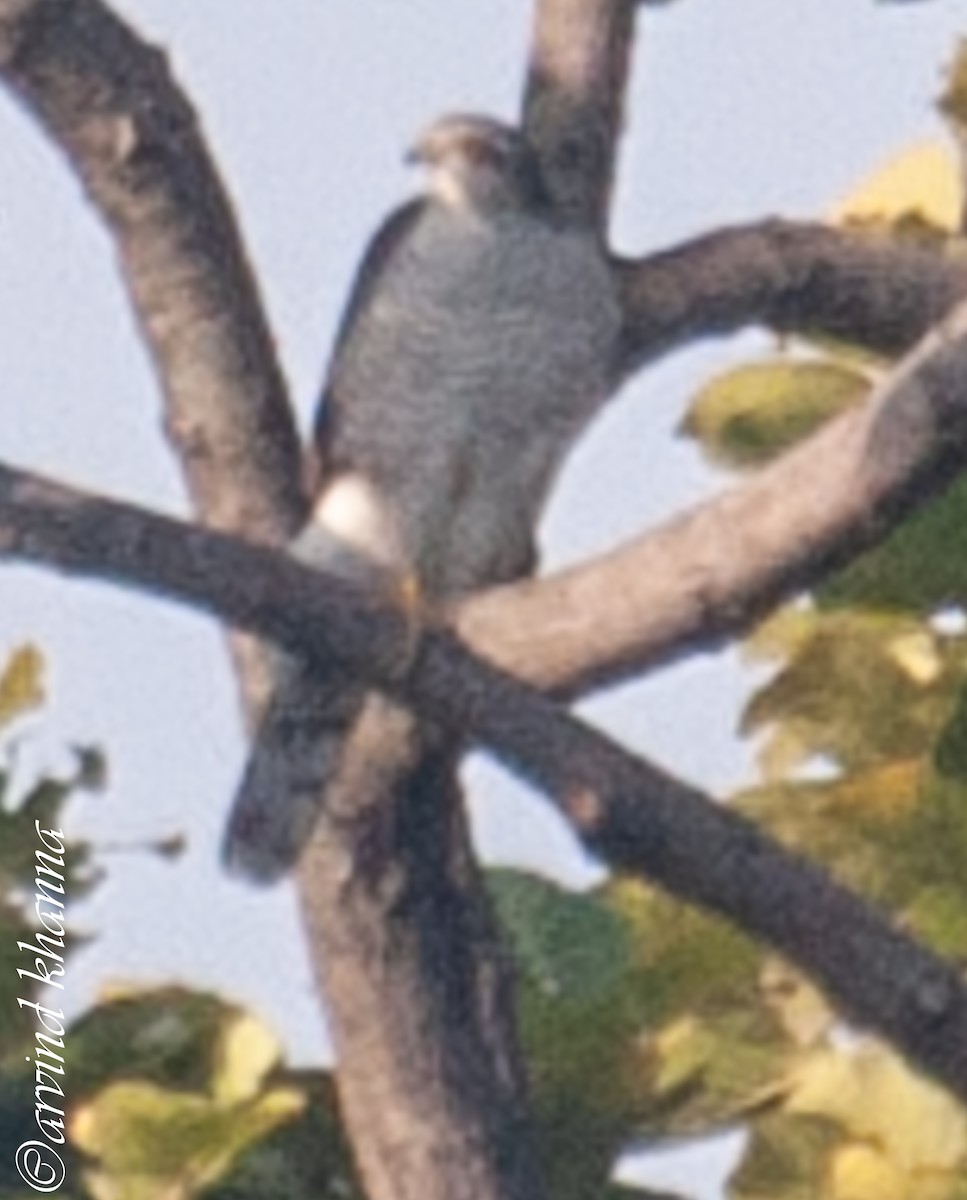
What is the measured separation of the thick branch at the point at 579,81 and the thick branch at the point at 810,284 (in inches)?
6.2

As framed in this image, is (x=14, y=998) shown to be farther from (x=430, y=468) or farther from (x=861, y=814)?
(x=430, y=468)

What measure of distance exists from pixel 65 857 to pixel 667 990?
371 millimetres

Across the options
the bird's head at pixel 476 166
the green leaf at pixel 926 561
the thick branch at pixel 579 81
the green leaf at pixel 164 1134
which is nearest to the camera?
the green leaf at pixel 164 1134

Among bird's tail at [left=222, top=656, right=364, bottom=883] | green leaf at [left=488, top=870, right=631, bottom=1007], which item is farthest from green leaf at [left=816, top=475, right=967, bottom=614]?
bird's tail at [left=222, top=656, right=364, bottom=883]

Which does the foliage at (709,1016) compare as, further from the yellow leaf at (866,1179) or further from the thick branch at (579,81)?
the thick branch at (579,81)

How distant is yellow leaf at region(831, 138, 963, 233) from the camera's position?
2.71 m

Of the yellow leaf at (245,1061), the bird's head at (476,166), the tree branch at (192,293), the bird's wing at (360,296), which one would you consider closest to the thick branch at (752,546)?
the tree branch at (192,293)

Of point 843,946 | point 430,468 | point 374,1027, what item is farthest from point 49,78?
point 430,468

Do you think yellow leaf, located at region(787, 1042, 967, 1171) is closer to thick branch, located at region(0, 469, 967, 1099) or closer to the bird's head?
thick branch, located at region(0, 469, 967, 1099)

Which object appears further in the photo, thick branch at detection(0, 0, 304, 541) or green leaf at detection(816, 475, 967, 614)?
thick branch at detection(0, 0, 304, 541)

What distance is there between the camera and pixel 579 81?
285 centimetres

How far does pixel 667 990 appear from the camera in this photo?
7.73 feet

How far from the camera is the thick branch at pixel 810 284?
2.61 metres

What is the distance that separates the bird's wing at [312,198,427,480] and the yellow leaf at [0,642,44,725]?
57.1 inches
